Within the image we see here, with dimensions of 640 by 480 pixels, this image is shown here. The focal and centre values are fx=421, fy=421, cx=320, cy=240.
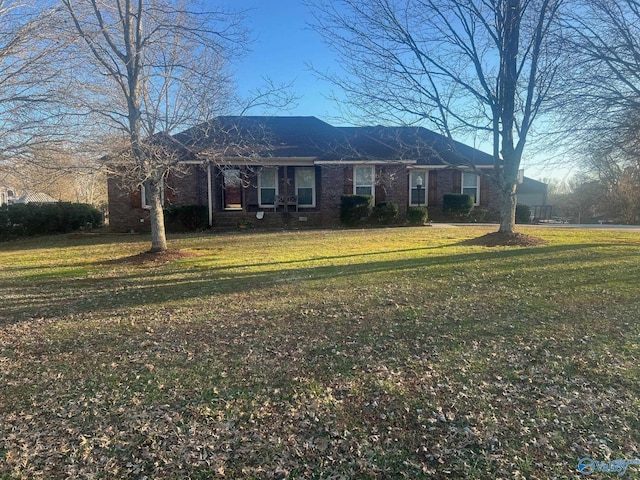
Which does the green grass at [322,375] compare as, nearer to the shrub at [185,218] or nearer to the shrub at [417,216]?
the shrub at [185,218]

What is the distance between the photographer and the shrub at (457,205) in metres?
20.2

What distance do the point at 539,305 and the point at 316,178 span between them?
15185mm

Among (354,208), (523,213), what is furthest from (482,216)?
(354,208)

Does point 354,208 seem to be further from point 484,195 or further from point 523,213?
point 523,213

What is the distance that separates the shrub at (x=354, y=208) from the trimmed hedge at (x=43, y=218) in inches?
498

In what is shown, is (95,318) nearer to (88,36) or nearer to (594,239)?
(88,36)

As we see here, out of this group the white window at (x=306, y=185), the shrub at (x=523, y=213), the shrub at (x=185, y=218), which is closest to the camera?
the shrub at (x=185, y=218)

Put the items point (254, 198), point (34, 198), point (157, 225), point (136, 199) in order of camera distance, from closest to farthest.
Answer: point (157, 225), point (136, 199), point (254, 198), point (34, 198)

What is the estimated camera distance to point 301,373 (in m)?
3.86

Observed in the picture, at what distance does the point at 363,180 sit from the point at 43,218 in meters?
14.4

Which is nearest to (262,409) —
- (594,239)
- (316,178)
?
(594,239)

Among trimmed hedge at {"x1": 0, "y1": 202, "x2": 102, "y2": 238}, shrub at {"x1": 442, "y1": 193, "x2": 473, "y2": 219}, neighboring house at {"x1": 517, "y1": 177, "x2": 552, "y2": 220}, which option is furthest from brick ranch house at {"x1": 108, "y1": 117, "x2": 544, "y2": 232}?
neighboring house at {"x1": 517, "y1": 177, "x2": 552, "y2": 220}

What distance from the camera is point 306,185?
20.4m

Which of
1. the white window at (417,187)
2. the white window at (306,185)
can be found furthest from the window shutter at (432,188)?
the white window at (306,185)
